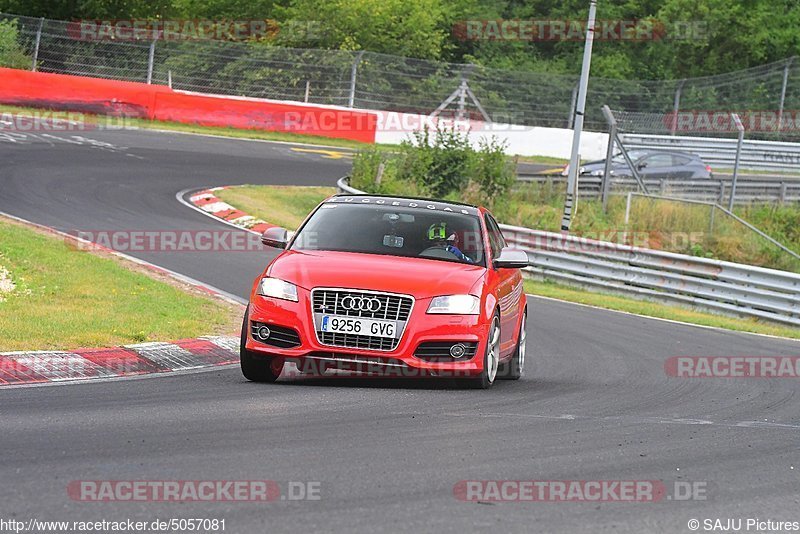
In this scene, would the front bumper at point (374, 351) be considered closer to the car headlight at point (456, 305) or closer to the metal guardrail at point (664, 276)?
the car headlight at point (456, 305)

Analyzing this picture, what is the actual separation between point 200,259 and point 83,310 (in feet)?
21.4

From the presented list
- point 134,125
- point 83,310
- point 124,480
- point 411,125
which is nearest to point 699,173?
point 411,125

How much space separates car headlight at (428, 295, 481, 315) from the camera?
977cm

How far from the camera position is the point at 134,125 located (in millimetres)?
36438

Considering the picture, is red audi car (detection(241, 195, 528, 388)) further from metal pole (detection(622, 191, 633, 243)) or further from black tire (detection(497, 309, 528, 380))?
metal pole (detection(622, 191, 633, 243))

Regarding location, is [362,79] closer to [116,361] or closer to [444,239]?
[444,239]

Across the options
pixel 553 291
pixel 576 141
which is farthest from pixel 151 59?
pixel 553 291

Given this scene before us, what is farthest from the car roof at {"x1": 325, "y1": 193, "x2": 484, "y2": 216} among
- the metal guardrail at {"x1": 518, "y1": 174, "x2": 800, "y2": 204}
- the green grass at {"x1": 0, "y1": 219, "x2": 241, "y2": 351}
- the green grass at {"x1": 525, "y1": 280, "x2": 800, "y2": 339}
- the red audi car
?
the metal guardrail at {"x1": 518, "y1": 174, "x2": 800, "y2": 204}

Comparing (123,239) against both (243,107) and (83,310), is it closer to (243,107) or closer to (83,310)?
(83,310)

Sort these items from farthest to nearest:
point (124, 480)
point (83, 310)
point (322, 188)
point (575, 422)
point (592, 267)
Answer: point (322, 188), point (592, 267), point (83, 310), point (575, 422), point (124, 480)

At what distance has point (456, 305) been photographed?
9836 mm

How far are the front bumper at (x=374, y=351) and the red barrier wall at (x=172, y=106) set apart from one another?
27.1 metres

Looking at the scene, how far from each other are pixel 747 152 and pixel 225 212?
68.4 feet

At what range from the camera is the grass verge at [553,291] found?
20.0 m
